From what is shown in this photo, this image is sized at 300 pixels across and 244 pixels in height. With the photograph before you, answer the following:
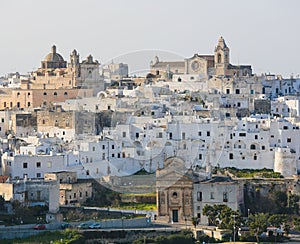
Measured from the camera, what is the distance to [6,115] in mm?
51375

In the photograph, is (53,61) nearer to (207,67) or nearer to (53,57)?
(53,57)

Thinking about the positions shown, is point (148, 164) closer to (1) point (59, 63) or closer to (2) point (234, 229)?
(2) point (234, 229)

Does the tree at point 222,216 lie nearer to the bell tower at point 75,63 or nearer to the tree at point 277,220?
the tree at point 277,220

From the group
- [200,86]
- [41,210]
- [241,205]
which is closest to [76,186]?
[41,210]

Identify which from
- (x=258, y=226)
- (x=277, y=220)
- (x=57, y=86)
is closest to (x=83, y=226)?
(x=258, y=226)

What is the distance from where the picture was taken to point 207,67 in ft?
192

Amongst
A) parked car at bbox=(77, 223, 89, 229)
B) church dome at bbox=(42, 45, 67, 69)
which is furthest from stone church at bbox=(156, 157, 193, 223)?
church dome at bbox=(42, 45, 67, 69)

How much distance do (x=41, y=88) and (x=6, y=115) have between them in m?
6.32

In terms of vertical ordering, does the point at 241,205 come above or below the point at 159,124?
below

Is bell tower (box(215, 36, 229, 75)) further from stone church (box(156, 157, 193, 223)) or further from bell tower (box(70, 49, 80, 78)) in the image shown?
stone church (box(156, 157, 193, 223))

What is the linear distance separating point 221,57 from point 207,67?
868 mm

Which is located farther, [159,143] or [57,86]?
[57,86]

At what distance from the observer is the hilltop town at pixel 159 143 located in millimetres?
41156

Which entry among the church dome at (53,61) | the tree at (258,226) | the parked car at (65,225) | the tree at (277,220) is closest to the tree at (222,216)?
the tree at (258,226)
